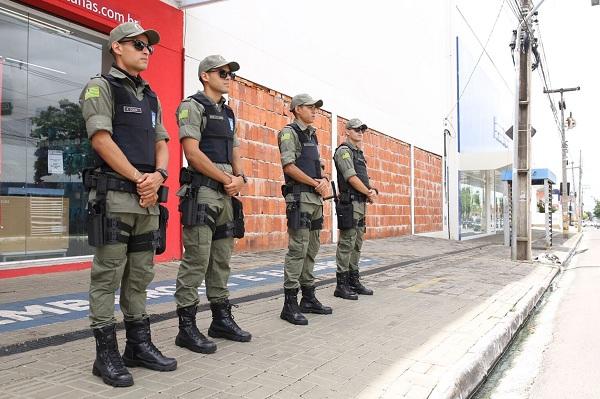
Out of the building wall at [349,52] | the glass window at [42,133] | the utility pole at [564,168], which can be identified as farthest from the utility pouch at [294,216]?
the utility pole at [564,168]

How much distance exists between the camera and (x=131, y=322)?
305cm

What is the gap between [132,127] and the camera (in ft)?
9.64

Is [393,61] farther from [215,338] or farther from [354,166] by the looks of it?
[215,338]

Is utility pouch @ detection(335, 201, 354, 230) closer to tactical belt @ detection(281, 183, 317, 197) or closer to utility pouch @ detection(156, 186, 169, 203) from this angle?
tactical belt @ detection(281, 183, 317, 197)

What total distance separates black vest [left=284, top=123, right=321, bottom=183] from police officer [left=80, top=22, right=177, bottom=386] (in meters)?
1.75

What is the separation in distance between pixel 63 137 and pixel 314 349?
5432 millimetres

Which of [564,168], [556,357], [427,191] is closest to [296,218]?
[556,357]

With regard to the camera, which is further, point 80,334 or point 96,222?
point 80,334

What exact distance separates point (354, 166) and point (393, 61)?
13011mm

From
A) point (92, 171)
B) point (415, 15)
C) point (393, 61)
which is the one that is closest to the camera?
point (92, 171)

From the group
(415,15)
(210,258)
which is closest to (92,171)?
(210,258)

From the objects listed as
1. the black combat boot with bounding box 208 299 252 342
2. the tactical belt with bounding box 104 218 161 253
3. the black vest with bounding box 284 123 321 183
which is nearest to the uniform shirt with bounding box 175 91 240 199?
the tactical belt with bounding box 104 218 161 253

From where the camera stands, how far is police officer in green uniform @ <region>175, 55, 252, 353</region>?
3.45m

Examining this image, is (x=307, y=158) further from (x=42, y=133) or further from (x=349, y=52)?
(x=349, y=52)
